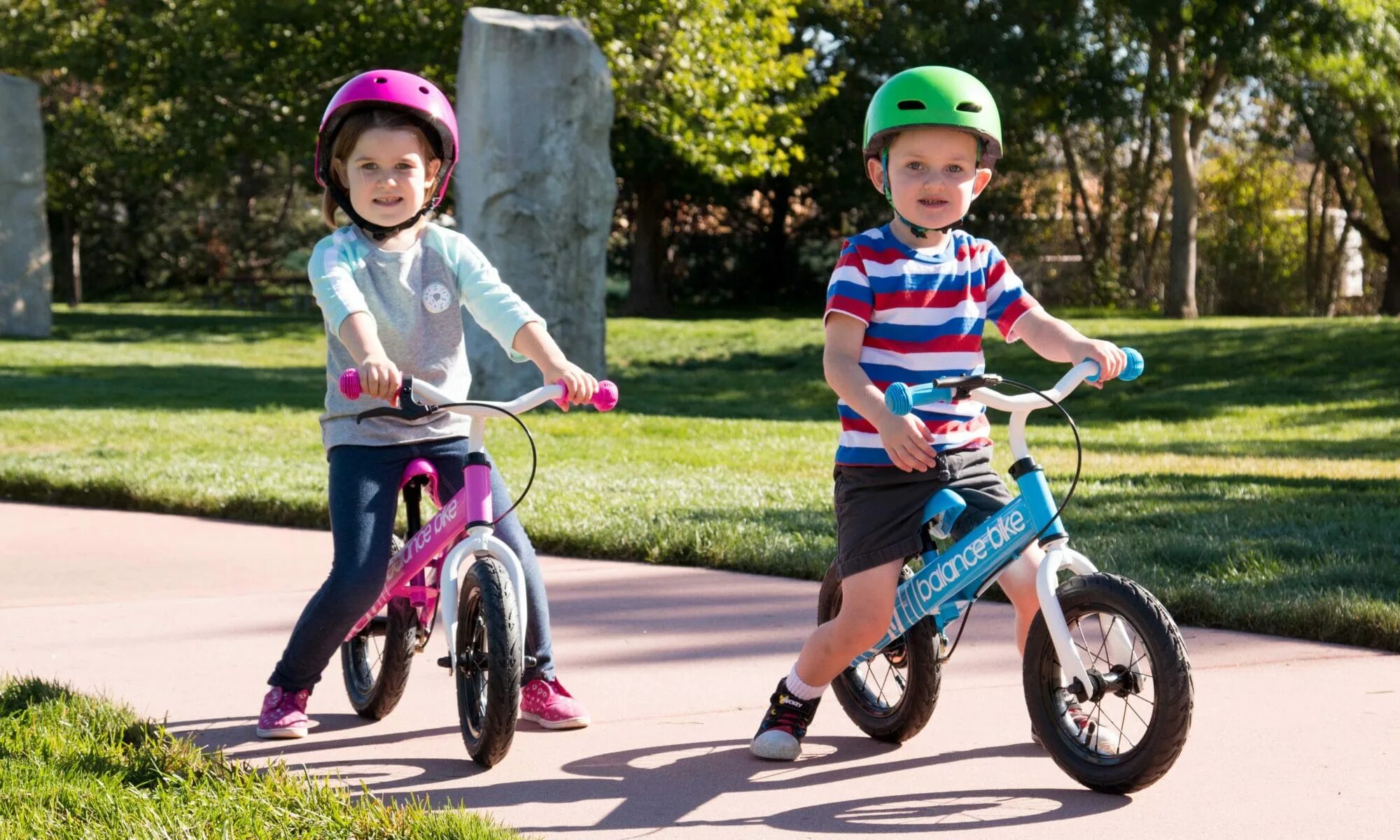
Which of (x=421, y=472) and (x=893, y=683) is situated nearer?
(x=421, y=472)

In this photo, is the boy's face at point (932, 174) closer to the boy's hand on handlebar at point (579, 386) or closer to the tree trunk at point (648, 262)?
the boy's hand on handlebar at point (579, 386)

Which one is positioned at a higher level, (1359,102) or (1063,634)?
(1359,102)

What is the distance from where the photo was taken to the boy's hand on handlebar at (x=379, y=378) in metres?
3.23

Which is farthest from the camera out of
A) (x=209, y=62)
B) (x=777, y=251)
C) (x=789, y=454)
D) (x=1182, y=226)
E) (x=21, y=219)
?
(x=777, y=251)

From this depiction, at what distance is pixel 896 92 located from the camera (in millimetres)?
3396

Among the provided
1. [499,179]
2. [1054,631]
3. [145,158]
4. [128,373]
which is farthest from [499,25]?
[145,158]

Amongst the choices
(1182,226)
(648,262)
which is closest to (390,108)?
(1182,226)

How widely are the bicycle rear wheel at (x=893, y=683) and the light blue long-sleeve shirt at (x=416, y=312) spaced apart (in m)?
1.01

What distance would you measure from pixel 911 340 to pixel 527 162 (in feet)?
31.4

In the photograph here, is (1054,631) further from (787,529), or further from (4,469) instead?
(4,469)

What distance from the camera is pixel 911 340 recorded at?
3426 mm

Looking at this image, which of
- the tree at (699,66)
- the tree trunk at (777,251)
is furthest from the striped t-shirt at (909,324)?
the tree trunk at (777,251)

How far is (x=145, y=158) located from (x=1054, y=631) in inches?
842

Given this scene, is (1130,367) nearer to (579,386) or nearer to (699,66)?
(579,386)
